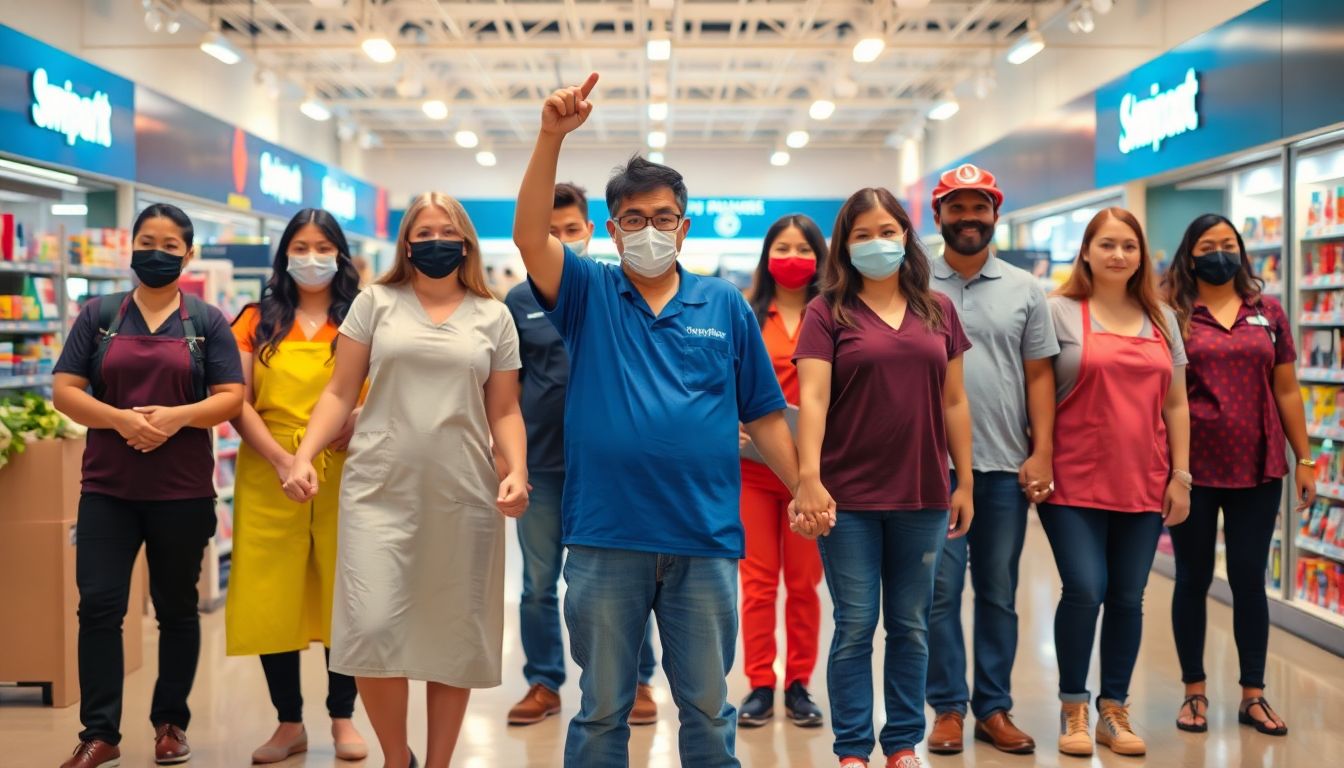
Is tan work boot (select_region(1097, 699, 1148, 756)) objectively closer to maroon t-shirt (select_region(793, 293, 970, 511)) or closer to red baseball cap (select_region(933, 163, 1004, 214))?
maroon t-shirt (select_region(793, 293, 970, 511))

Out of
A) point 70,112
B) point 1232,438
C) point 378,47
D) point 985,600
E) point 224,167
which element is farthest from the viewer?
point 224,167

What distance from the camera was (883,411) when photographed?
322cm

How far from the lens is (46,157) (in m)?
7.49

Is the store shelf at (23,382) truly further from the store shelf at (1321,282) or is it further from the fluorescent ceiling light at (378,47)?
the store shelf at (1321,282)

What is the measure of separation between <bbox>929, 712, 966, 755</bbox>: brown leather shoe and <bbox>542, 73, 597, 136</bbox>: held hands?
2.40m

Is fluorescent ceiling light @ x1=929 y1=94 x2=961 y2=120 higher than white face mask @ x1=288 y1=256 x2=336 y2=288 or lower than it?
higher

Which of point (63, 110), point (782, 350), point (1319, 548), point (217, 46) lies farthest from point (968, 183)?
point (217, 46)

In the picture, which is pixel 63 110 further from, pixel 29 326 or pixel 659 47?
pixel 659 47

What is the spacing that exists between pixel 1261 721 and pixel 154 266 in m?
3.85

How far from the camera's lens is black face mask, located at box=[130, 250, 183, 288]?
363 centimetres

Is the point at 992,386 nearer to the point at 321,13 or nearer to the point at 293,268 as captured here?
the point at 293,268

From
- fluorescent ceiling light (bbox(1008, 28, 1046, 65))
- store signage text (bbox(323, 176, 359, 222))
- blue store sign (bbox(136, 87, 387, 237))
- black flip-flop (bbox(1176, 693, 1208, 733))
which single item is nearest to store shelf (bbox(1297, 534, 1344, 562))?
black flip-flop (bbox(1176, 693, 1208, 733))

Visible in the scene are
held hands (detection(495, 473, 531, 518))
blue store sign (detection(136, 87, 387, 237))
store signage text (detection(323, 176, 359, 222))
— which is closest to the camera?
held hands (detection(495, 473, 531, 518))

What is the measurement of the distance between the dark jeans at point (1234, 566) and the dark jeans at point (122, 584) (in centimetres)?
321
